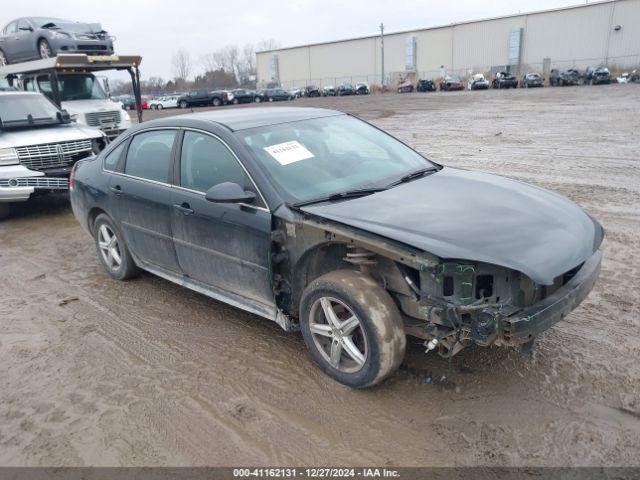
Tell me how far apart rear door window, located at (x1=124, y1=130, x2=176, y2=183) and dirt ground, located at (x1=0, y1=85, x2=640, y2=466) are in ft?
3.85

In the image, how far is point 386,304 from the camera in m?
3.18

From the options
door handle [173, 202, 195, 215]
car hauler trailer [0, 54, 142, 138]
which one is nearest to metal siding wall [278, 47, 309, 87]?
car hauler trailer [0, 54, 142, 138]

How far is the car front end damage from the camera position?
9.46 feet

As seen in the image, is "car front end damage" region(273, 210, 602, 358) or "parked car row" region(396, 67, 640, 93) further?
"parked car row" region(396, 67, 640, 93)

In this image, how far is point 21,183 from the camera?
8.02 metres

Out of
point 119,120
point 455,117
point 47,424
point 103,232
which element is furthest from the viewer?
point 455,117

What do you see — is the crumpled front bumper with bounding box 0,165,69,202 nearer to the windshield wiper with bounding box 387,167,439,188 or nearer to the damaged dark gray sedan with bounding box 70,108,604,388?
the damaged dark gray sedan with bounding box 70,108,604,388

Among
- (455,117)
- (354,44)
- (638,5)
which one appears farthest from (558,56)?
(455,117)

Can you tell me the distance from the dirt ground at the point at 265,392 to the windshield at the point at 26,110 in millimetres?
4901

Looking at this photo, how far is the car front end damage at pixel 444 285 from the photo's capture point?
288cm

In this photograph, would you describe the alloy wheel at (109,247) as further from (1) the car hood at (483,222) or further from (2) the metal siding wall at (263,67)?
(2) the metal siding wall at (263,67)

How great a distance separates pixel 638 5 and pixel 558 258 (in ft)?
210

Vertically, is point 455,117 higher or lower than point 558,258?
lower

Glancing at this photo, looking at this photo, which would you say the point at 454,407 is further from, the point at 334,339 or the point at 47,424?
the point at 47,424
